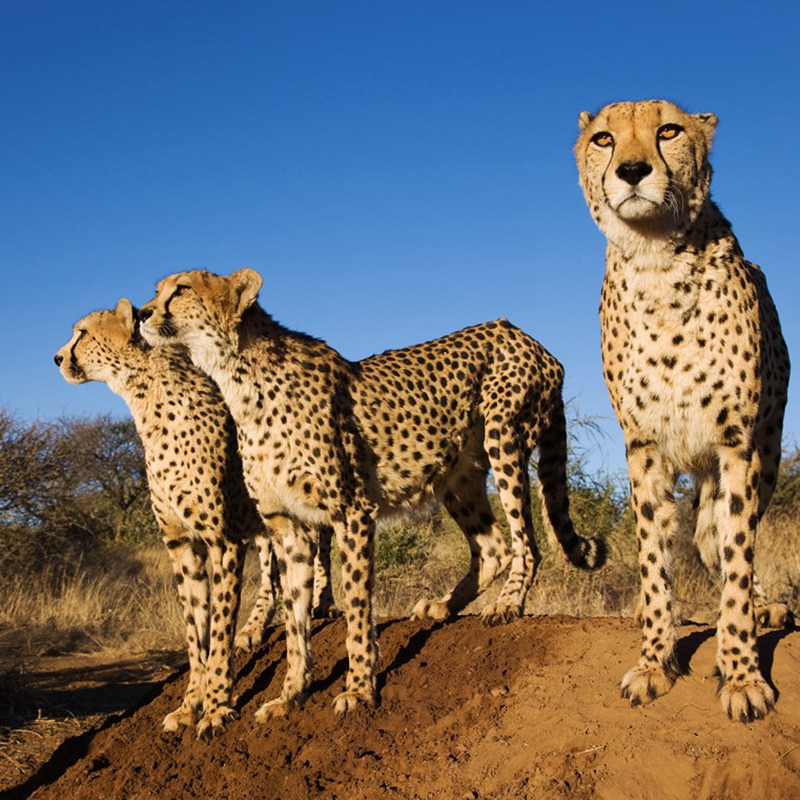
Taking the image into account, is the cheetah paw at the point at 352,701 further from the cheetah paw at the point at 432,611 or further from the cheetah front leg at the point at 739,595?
the cheetah front leg at the point at 739,595

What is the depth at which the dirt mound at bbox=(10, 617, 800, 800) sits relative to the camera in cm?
295

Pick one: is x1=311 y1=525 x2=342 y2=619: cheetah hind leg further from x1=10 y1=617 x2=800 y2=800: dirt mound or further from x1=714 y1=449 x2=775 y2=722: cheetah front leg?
x1=714 y1=449 x2=775 y2=722: cheetah front leg

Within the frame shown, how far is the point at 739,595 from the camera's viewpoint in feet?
10.5

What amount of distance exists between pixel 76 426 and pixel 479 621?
14922mm

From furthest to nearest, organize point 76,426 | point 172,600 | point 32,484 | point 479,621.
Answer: point 76,426 → point 32,484 → point 172,600 → point 479,621

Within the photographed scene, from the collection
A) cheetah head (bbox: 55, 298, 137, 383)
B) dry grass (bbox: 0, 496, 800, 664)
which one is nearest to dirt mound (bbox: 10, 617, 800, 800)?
cheetah head (bbox: 55, 298, 137, 383)

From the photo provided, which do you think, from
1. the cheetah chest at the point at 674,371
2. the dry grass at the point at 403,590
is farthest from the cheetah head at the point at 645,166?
the dry grass at the point at 403,590

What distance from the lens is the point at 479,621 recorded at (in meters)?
4.37

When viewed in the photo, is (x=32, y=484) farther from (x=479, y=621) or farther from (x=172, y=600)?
(x=479, y=621)

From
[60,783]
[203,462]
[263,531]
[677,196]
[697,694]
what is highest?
[677,196]

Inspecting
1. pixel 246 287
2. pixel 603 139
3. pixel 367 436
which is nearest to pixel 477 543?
pixel 367 436

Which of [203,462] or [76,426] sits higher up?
[76,426]

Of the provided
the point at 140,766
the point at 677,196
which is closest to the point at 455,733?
the point at 140,766

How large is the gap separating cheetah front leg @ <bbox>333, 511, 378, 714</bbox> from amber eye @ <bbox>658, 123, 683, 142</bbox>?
184cm
